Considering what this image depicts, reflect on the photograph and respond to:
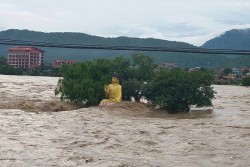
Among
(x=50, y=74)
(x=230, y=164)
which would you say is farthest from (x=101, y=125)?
(x=50, y=74)

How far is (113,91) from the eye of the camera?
18.0 meters

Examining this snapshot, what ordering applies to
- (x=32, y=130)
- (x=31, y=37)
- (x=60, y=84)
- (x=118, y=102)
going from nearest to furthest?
1. (x=32, y=130)
2. (x=118, y=102)
3. (x=60, y=84)
4. (x=31, y=37)

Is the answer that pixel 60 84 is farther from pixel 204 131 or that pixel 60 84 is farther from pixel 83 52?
pixel 83 52

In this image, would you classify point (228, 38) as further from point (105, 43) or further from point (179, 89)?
point (179, 89)

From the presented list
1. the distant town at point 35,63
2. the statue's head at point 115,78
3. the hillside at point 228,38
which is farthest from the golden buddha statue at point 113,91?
the hillside at point 228,38

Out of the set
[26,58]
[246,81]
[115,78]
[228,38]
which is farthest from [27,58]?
[228,38]

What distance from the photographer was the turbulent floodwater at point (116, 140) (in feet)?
25.1

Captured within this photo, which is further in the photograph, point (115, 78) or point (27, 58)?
point (27, 58)

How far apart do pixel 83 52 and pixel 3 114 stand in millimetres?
85336

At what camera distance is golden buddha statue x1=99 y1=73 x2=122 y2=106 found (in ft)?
58.6

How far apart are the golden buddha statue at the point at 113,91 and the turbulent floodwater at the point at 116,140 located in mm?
2019

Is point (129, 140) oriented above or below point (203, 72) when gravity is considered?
below

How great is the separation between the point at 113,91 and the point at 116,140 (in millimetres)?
8100

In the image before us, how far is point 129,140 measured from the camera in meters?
10.0
